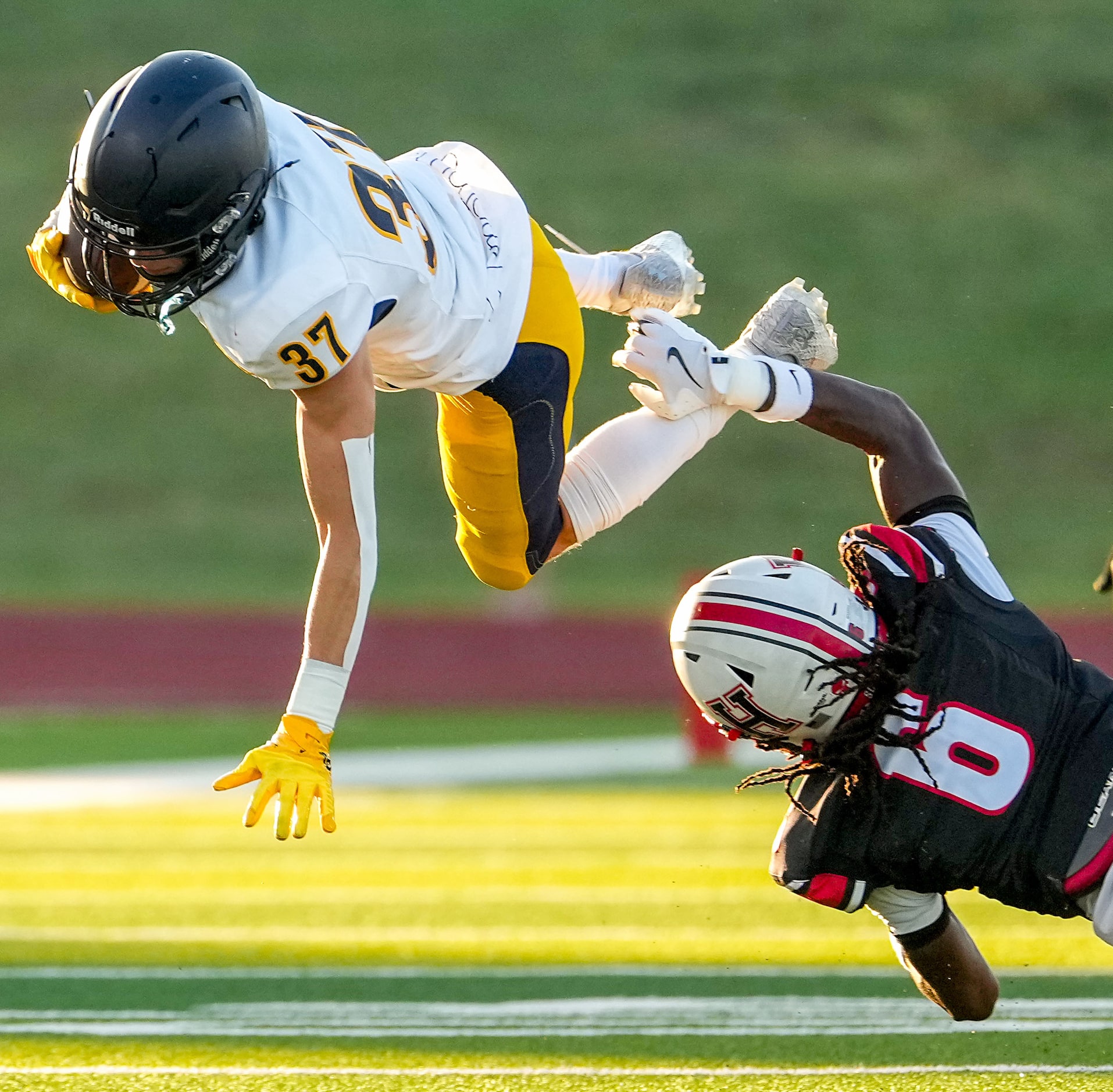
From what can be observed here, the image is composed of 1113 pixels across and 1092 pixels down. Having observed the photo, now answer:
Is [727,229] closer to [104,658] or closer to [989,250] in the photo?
[989,250]

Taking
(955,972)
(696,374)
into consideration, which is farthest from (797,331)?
(955,972)

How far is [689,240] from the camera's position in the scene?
22.0 m

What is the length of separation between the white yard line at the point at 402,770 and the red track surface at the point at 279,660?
7.44ft

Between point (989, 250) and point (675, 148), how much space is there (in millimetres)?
4658

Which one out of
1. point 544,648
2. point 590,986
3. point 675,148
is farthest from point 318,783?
point 675,148

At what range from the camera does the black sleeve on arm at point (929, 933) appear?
3021mm

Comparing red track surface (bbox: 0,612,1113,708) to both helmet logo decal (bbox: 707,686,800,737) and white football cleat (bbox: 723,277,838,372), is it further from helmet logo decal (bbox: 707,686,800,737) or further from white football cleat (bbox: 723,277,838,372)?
helmet logo decal (bbox: 707,686,800,737)

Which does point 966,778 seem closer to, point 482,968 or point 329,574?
point 329,574

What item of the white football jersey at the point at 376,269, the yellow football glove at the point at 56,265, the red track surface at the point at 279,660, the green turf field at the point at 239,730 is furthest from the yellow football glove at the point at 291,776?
the red track surface at the point at 279,660

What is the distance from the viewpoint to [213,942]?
476cm

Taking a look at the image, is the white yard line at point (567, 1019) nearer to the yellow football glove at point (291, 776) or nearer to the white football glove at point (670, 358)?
the yellow football glove at point (291, 776)

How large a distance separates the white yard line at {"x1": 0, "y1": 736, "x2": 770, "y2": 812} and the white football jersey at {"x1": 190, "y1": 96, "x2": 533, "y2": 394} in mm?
4762

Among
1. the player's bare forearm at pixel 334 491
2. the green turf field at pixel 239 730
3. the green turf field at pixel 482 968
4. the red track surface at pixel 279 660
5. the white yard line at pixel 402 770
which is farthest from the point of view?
the red track surface at pixel 279 660

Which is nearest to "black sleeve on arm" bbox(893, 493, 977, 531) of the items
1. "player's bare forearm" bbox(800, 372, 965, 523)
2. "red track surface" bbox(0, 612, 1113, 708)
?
"player's bare forearm" bbox(800, 372, 965, 523)
